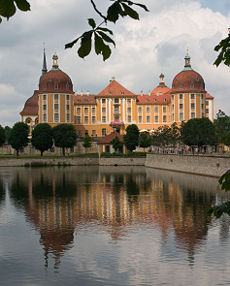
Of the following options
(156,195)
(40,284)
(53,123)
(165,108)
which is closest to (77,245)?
(40,284)

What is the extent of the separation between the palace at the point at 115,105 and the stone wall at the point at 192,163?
111ft

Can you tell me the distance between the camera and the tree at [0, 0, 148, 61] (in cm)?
352

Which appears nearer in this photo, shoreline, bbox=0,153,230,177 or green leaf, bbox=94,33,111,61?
green leaf, bbox=94,33,111,61

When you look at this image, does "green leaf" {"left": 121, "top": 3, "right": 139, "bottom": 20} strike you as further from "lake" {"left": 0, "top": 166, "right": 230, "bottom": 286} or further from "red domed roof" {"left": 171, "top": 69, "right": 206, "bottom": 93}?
"red domed roof" {"left": 171, "top": 69, "right": 206, "bottom": 93}

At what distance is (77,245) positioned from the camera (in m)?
19.0

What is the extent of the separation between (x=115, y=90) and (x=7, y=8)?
11618 cm

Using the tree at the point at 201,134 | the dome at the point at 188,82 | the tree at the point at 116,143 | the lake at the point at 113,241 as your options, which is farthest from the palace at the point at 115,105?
the lake at the point at 113,241

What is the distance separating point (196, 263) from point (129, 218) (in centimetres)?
1023

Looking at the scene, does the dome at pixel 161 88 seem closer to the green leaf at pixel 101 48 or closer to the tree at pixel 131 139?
the tree at pixel 131 139

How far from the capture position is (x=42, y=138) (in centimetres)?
9638

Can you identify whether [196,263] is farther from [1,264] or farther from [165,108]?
[165,108]

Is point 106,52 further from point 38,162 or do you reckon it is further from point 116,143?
point 116,143

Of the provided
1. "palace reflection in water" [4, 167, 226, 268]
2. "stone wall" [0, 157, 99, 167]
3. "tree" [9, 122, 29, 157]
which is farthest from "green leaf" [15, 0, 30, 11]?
"tree" [9, 122, 29, 157]

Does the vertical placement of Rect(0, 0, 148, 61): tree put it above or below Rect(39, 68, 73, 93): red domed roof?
below
